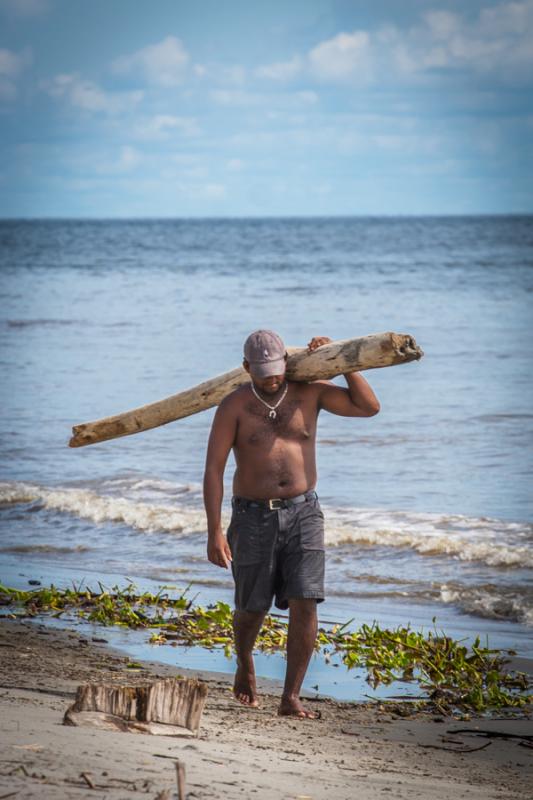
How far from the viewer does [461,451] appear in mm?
12711

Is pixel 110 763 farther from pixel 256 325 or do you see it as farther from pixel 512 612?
pixel 256 325

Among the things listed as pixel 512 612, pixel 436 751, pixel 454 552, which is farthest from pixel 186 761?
pixel 454 552

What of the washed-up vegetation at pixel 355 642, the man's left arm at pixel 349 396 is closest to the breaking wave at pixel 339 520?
the washed-up vegetation at pixel 355 642

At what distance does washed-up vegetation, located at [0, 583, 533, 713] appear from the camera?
18.7 ft

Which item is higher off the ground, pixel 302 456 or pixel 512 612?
pixel 302 456

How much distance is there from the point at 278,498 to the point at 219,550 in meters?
0.35

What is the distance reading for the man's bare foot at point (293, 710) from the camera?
508cm

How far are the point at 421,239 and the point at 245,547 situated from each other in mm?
79658

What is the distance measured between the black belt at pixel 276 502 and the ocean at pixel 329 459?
7.18 ft

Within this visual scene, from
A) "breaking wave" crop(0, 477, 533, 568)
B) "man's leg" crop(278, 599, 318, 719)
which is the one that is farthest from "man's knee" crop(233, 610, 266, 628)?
"breaking wave" crop(0, 477, 533, 568)

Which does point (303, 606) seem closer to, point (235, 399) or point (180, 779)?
point (235, 399)

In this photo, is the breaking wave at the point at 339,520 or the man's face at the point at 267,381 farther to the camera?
the breaking wave at the point at 339,520

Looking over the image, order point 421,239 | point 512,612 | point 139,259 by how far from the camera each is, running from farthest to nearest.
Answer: point 421,239 → point 139,259 → point 512,612

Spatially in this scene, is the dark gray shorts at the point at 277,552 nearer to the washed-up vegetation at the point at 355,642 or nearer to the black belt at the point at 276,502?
the black belt at the point at 276,502
